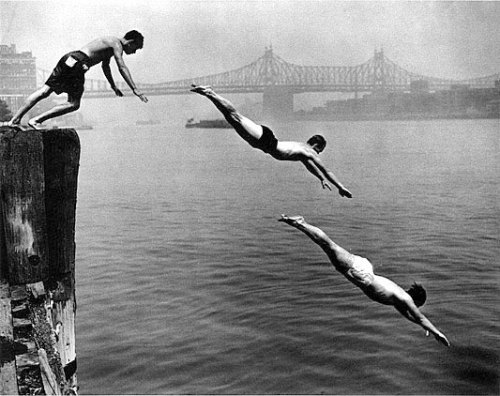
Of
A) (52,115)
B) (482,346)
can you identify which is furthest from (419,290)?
(482,346)

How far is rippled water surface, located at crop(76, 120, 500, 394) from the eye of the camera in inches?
474

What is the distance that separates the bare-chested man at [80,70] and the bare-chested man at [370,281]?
1.49 m

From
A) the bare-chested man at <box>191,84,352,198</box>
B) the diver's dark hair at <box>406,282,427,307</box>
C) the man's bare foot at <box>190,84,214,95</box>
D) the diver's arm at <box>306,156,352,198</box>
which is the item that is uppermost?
the man's bare foot at <box>190,84,214,95</box>

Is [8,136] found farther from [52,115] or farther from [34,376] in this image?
[34,376]

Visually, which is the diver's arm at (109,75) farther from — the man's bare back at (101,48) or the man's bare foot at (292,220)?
the man's bare foot at (292,220)

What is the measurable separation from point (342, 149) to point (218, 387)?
2092 inches

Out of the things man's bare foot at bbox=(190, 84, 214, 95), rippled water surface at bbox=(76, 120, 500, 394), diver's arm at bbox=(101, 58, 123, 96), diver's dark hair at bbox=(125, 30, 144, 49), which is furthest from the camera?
rippled water surface at bbox=(76, 120, 500, 394)

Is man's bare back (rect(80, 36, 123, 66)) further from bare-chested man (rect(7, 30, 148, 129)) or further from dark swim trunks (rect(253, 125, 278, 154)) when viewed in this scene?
dark swim trunks (rect(253, 125, 278, 154))

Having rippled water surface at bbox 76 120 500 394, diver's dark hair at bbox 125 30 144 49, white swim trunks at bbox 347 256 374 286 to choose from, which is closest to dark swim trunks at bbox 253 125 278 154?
white swim trunks at bbox 347 256 374 286

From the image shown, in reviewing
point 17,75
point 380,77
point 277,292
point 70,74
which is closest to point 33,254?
point 70,74

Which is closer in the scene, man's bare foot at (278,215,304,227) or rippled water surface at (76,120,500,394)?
man's bare foot at (278,215,304,227)

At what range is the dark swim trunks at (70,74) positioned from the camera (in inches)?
196

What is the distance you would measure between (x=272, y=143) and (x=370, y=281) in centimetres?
91

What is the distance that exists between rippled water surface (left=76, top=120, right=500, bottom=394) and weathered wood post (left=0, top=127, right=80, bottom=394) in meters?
6.31
